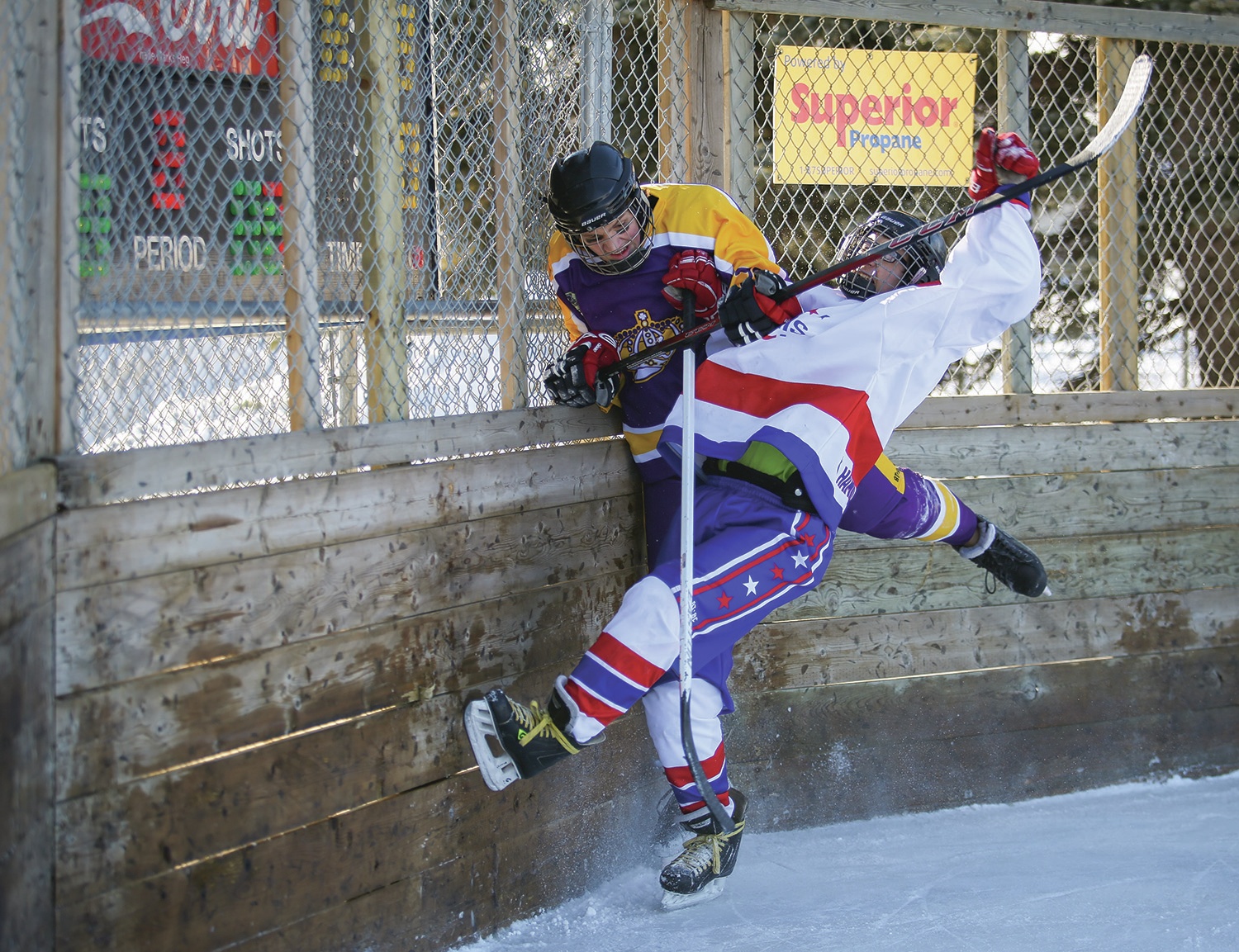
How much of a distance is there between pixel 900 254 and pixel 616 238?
713 millimetres

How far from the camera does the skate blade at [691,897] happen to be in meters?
2.73

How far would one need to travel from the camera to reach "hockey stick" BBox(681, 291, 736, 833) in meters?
2.35

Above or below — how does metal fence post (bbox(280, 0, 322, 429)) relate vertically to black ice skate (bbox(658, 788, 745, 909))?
above

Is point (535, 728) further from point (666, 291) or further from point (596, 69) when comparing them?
point (596, 69)

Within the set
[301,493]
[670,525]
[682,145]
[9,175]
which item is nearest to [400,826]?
[301,493]

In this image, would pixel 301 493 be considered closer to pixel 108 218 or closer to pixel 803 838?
pixel 108 218

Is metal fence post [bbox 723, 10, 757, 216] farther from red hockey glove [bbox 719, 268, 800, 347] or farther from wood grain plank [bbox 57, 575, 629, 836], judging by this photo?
wood grain plank [bbox 57, 575, 629, 836]

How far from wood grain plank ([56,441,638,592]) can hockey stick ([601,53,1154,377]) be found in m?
0.32

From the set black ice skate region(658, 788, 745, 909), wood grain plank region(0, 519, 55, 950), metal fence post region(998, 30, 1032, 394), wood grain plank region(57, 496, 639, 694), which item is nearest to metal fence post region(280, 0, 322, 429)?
wood grain plank region(57, 496, 639, 694)

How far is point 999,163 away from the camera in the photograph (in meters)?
2.62

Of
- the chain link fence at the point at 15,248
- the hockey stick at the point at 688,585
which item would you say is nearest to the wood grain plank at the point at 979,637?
the hockey stick at the point at 688,585

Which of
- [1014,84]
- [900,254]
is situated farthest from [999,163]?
[1014,84]

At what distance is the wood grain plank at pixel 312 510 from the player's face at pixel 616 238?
0.50 metres

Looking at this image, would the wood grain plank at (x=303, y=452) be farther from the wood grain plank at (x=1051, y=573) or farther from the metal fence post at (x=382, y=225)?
the wood grain plank at (x=1051, y=573)
